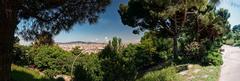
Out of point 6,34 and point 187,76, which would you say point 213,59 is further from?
point 6,34

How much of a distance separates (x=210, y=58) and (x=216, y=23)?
374cm

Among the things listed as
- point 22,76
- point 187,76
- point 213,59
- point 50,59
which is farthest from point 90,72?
point 50,59

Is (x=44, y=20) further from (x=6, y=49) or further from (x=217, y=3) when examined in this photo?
(x=217, y=3)

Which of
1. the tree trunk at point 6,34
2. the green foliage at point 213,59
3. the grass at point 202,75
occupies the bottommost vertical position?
the grass at point 202,75

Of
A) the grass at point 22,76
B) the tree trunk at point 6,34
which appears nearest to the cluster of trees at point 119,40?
the tree trunk at point 6,34

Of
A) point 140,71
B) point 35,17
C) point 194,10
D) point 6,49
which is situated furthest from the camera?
point 140,71

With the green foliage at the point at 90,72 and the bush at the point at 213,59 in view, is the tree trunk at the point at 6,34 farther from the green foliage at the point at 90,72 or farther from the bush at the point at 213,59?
the bush at the point at 213,59

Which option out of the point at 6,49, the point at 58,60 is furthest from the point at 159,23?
the point at 6,49

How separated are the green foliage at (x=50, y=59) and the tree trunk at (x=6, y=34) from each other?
61.1ft

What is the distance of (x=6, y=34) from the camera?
1084 cm

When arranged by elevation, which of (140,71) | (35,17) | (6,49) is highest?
(35,17)

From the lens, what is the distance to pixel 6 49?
1080 centimetres

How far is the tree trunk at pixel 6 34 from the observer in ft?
34.6

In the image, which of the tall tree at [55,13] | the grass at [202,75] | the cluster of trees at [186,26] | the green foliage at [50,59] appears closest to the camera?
the tall tree at [55,13]
